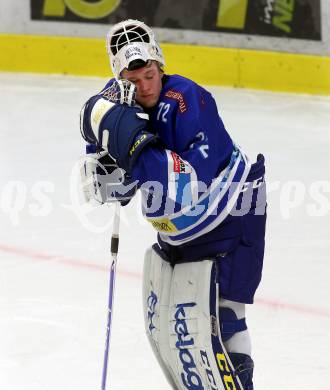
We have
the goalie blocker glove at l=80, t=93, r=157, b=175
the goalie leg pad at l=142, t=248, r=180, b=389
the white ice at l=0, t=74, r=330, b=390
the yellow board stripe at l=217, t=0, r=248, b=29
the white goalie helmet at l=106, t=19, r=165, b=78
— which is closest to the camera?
the goalie blocker glove at l=80, t=93, r=157, b=175

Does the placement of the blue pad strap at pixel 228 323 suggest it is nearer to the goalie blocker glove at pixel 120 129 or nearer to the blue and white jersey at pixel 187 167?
the blue and white jersey at pixel 187 167

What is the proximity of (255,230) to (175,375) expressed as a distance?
491 millimetres

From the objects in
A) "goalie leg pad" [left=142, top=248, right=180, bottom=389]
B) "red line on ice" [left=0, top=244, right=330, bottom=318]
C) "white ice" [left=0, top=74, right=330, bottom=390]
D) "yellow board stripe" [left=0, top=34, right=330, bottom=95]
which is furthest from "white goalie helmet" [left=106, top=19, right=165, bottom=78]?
"yellow board stripe" [left=0, top=34, right=330, bottom=95]

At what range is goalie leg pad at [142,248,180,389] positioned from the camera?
2.82m

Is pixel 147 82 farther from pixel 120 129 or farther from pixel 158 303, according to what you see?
pixel 158 303

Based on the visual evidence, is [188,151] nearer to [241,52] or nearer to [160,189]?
[160,189]

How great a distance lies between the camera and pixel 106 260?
4.62 m

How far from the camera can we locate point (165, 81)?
107 inches

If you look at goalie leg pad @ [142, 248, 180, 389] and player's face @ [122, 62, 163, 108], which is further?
goalie leg pad @ [142, 248, 180, 389]

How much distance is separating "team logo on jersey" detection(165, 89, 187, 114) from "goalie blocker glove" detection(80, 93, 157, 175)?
0.10 metres

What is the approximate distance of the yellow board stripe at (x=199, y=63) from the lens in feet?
23.9

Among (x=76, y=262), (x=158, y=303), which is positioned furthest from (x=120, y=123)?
(x=76, y=262)

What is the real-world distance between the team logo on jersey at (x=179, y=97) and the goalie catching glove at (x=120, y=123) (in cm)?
10

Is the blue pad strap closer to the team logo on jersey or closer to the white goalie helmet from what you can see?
the team logo on jersey
